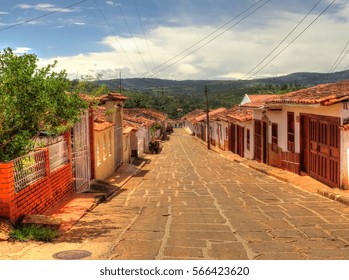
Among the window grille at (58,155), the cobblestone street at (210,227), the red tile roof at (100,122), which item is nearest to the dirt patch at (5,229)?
the cobblestone street at (210,227)

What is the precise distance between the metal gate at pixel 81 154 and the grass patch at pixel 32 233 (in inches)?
216

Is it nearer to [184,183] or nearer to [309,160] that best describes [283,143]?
[309,160]

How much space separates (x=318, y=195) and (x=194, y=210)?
4.80m

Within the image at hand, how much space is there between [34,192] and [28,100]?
Result: 2.33 m

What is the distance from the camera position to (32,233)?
7.89 m

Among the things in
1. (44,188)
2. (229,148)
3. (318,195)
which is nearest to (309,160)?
(318,195)

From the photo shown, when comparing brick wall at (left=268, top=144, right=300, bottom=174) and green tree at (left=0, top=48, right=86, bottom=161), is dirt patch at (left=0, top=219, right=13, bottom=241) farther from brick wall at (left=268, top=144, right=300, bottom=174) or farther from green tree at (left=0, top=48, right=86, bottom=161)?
brick wall at (left=268, top=144, right=300, bottom=174)

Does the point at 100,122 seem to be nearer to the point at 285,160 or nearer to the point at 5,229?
the point at 285,160

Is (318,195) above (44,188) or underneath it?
underneath

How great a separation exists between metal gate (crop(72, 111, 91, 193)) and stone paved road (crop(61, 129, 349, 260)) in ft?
3.72

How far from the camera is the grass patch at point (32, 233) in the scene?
7707 mm

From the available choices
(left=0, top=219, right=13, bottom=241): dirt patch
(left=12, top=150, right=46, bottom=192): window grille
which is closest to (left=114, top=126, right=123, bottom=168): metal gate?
(left=12, top=150, right=46, bottom=192): window grille

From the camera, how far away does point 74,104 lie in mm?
8711

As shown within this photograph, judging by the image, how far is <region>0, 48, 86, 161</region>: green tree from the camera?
7930 millimetres
